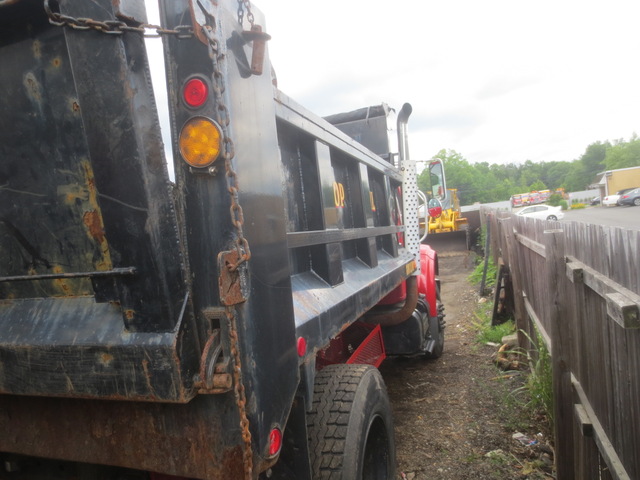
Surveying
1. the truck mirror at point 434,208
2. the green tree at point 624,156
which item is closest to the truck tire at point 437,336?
the truck mirror at point 434,208

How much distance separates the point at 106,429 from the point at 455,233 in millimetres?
17209

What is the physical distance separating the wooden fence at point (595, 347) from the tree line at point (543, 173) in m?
81.8

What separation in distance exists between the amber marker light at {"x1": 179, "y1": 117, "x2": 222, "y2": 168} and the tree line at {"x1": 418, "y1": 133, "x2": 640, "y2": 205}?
83.9m

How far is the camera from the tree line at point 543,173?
8294 cm

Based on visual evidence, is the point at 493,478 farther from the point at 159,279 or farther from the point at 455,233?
the point at 455,233

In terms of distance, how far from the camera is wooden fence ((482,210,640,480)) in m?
1.83

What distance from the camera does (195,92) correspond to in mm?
1317

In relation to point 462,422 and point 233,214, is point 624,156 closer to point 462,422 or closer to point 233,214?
point 462,422

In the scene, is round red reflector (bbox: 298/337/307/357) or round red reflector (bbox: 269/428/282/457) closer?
round red reflector (bbox: 269/428/282/457)

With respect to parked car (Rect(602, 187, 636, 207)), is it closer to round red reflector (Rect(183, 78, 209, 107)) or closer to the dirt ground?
the dirt ground

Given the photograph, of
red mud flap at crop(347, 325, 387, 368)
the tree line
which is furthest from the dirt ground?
the tree line

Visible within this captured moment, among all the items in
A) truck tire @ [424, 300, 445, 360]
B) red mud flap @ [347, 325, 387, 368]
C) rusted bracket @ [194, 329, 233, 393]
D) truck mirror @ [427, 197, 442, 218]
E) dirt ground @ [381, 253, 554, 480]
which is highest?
truck mirror @ [427, 197, 442, 218]

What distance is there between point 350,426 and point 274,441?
0.55 metres

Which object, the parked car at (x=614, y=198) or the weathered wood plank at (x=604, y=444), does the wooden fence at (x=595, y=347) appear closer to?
the weathered wood plank at (x=604, y=444)
